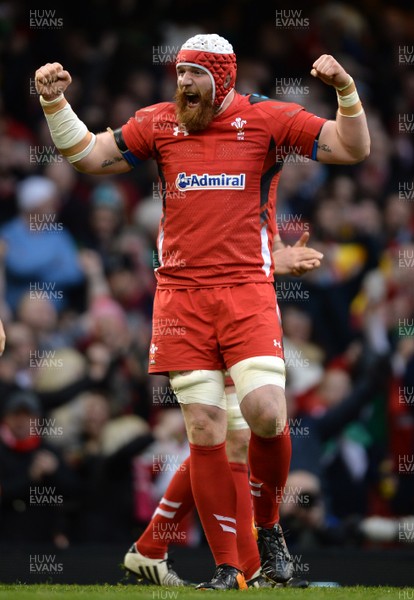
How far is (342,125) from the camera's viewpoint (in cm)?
651

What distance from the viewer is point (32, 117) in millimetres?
12586

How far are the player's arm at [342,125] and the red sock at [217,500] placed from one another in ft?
4.98

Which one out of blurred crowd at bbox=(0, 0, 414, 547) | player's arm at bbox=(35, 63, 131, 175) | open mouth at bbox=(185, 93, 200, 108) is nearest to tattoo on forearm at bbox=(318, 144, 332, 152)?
open mouth at bbox=(185, 93, 200, 108)

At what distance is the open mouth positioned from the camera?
6551mm

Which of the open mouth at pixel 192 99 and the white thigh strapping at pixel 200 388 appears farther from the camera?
the open mouth at pixel 192 99

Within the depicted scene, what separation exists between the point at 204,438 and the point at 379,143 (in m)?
7.68

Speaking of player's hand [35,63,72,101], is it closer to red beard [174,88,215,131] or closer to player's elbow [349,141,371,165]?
red beard [174,88,215,131]

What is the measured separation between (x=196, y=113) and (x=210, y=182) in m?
0.34

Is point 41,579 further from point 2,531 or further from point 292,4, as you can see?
point 292,4

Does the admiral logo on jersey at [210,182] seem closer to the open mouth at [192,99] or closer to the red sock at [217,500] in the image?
the open mouth at [192,99]

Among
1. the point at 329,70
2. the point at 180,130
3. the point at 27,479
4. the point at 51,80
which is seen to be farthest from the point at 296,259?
the point at 27,479

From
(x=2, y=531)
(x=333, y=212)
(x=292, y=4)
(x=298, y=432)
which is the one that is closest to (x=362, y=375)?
(x=298, y=432)

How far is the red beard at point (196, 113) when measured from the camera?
21.4 ft

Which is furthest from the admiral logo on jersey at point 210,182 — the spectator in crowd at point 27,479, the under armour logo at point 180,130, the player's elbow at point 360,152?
the spectator in crowd at point 27,479
